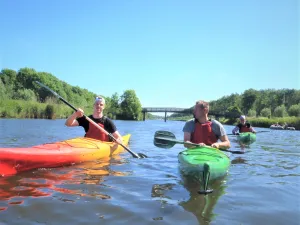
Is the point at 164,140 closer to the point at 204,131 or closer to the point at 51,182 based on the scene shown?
the point at 204,131

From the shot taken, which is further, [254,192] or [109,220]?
[254,192]

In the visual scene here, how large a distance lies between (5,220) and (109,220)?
99 cm

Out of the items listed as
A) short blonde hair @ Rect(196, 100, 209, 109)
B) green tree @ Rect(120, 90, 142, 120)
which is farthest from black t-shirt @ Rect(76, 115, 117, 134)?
green tree @ Rect(120, 90, 142, 120)

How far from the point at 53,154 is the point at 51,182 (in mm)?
937

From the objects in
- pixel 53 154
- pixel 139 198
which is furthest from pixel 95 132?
pixel 139 198

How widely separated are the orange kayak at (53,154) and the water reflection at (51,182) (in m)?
0.12

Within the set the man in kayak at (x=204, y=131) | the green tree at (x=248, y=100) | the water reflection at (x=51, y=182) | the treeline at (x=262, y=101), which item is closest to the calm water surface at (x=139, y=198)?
the water reflection at (x=51, y=182)

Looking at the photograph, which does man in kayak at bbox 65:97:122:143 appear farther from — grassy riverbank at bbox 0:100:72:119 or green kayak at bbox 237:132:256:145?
grassy riverbank at bbox 0:100:72:119

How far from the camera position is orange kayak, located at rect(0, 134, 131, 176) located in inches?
170

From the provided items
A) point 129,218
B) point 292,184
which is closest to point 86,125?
point 129,218

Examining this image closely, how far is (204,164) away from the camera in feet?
12.3

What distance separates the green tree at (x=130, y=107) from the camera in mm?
67375

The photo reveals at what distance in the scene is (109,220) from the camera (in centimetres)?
283

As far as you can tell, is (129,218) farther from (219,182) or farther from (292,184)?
(292,184)
